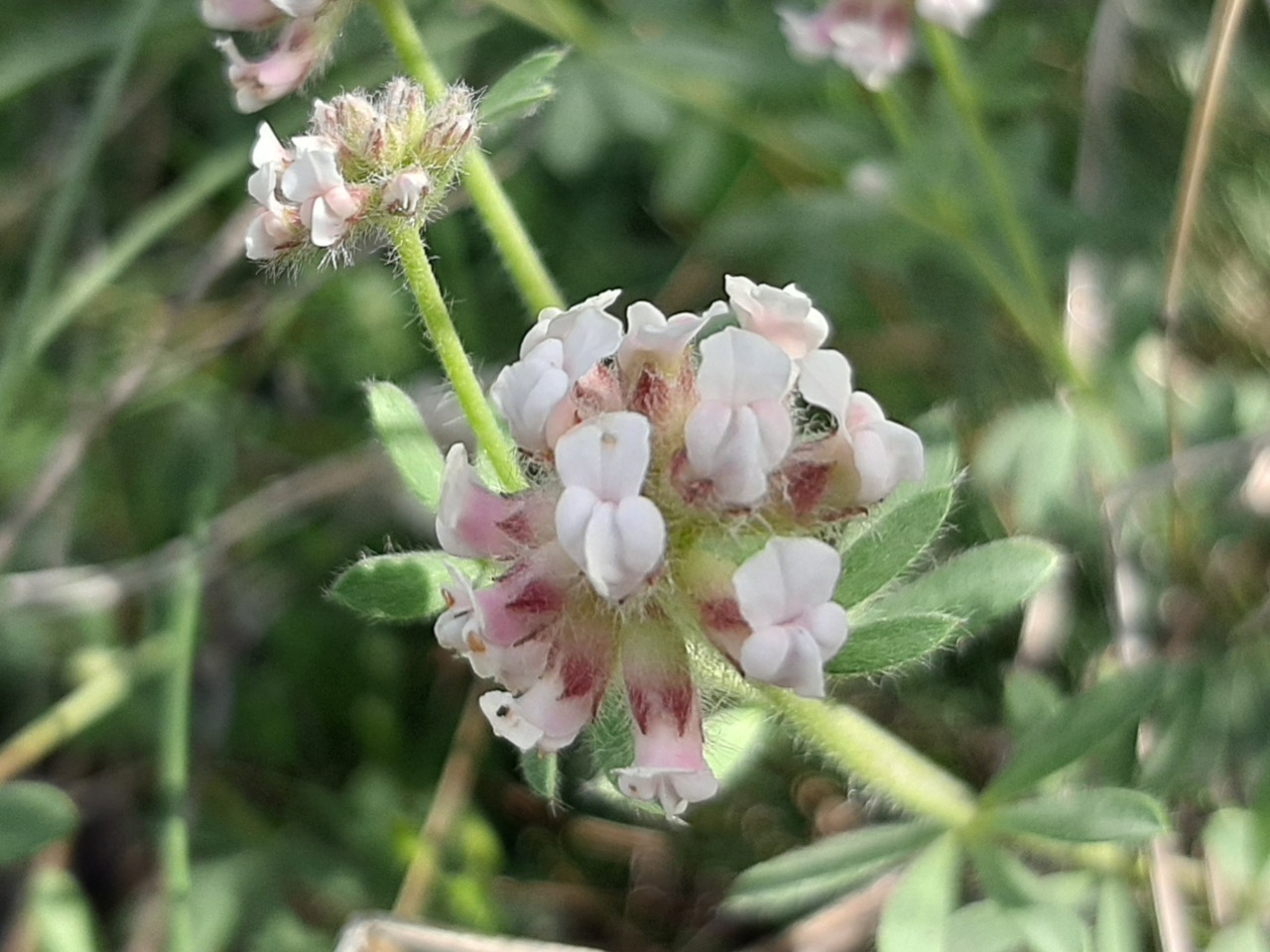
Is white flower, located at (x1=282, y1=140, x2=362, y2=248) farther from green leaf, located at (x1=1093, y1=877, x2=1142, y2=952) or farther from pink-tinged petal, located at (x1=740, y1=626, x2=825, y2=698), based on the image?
green leaf, located at (x1=1093, y1=877, x2=1142, y2=952)

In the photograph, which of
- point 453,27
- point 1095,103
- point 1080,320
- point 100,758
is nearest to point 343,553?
point 100,758

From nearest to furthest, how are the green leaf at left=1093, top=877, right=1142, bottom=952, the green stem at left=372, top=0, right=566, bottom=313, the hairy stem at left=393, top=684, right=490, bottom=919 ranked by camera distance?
1. the green stem at left=372, top=0, right=566, bottom=313
2. the green leaf at left=1093, top=877, right=1142, bottom=952
3. the hairy stem at left=393, top=684, right=490, bottom=919

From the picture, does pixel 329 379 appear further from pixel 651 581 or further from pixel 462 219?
pixel 651 581

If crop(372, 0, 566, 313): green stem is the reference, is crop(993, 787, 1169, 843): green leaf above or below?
below

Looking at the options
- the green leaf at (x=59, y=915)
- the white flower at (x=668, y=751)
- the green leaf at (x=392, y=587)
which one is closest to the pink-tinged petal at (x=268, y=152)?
the green leaf at (x=392, y=587)

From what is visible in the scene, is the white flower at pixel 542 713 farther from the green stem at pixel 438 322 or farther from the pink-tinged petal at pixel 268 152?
A: the pink-tinged petal at pixel 268 152

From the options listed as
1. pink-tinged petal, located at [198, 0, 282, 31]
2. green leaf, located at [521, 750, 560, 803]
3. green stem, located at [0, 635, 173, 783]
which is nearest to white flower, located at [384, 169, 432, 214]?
pink-tinged petal, located at [198, 0, 282, 31]
